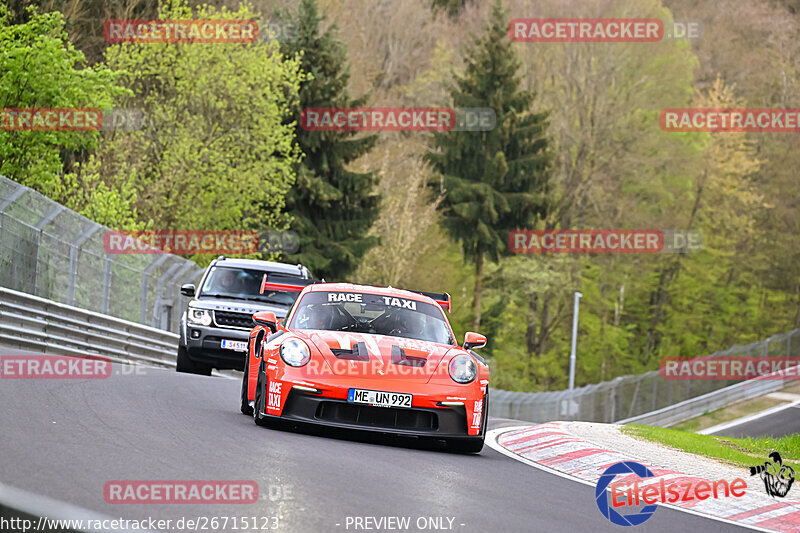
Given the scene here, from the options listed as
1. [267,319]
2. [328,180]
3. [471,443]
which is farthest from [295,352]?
[328,180]

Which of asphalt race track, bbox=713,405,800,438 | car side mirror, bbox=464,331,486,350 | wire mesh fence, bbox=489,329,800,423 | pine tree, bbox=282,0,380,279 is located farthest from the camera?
pine tree, bbox=282,0,380,279

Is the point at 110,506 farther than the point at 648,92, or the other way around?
the point at 648,92

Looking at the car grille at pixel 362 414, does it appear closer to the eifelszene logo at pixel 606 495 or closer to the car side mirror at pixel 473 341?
the car side mirror at pixel 473 341

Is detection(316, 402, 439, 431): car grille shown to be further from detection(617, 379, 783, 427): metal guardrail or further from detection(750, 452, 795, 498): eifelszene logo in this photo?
detection(617, 379, 783, 427): metal guardrail

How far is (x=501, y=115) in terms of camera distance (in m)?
57.0

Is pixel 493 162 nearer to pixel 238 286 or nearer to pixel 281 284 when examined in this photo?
pixel 238 286

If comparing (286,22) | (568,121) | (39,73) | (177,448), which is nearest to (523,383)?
(568,121)

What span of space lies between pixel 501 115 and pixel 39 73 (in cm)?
3188

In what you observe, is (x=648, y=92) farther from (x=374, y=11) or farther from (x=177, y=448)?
(x=177, y=448)

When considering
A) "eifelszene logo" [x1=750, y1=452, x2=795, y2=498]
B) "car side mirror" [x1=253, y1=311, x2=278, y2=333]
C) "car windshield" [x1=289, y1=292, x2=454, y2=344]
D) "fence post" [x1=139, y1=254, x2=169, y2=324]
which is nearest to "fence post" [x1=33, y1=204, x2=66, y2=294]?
"fence post" [x1=139, y1=254, x2=169, y2=324]

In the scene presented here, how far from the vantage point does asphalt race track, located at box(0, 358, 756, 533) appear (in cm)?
656

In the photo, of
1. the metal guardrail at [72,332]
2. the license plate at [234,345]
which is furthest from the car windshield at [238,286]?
the metal guardrail at [72,332]

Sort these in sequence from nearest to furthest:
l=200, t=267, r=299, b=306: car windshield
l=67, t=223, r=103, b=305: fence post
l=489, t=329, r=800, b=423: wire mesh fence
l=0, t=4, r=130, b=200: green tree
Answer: l=200, t=267, r=299, b=306: car windshield → l=67, t=223, r=103, b=305: fence post → l=0, t=4, r=130, b=200: green tree → l=489, t=329, r=800, b=423: wire mesh fence

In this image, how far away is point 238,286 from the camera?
19.4 metres
